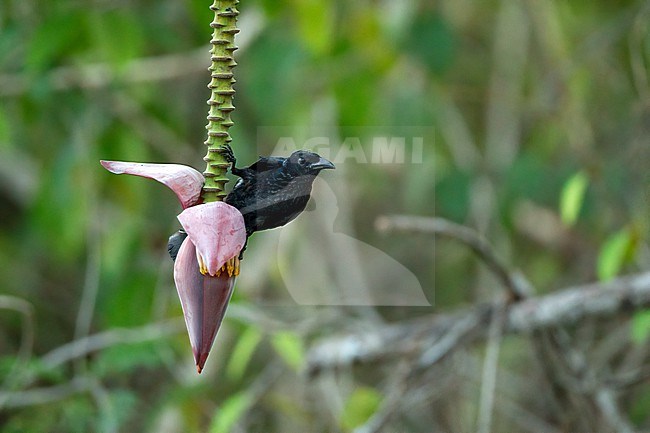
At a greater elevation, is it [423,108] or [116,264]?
[423,108]

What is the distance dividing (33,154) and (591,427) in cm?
144

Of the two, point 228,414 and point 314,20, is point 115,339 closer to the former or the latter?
point 228,414

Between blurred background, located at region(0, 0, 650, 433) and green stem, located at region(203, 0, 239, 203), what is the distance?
0.68 metres

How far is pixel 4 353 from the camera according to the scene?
213 centimetres

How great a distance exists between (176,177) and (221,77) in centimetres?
4

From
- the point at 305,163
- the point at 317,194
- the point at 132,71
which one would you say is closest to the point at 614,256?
the point at 317,194

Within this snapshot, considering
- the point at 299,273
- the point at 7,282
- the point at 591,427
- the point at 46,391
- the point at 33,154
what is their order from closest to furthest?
the point at 591,427
the point at 46,391
the point at 299,273
the point at 33,154
the point at 7,282

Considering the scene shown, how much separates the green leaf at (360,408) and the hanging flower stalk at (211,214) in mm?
933

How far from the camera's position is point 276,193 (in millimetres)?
312

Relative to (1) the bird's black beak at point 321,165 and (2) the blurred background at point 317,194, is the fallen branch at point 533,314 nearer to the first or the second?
(2) the blurred background at point 317,194

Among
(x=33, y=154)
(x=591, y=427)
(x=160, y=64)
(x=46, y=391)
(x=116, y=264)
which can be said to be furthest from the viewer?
(x=33, y=154)

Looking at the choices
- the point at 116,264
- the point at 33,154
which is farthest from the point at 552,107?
the point at 33,154

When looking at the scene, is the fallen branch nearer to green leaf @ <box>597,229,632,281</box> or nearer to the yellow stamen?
green leaf @ <box>597,229,632,281</box>

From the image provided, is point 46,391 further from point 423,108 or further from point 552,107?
point 552,107
